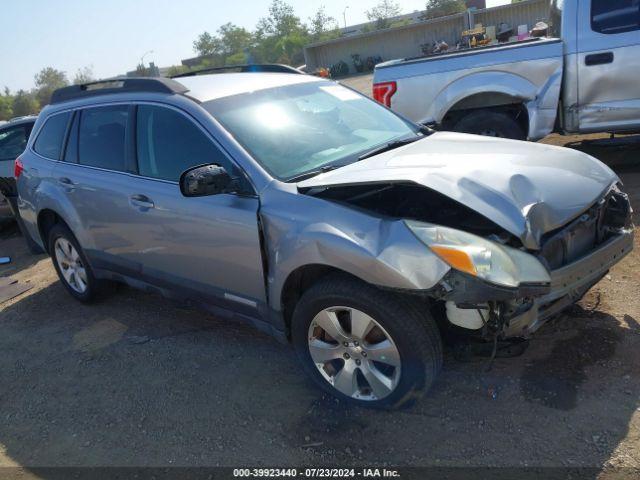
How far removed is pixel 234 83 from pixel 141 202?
3.46 ft

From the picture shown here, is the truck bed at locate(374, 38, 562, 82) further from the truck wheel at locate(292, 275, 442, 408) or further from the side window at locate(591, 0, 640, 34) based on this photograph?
the truck wheel at locate(292, 275, 442, 408)

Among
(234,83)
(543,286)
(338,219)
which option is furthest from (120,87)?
(543,286)

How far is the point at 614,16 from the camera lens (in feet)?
18.6

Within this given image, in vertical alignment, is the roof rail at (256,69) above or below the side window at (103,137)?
above

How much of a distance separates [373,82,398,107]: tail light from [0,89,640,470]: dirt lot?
3.32m

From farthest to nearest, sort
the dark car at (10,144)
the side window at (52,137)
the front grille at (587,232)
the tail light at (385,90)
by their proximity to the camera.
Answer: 1. the dark car at (10,144)
2. the tail light at (385,90)
3. the side window at (52,137)
4. the front grille at (587,232)

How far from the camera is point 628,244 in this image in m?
3.12

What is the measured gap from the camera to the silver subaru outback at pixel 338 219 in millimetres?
2590

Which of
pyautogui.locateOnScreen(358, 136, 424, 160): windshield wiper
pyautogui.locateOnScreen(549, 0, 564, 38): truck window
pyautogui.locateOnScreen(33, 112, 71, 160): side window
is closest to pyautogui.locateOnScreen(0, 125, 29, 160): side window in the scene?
pyautogui.locateOnScreen(33, 112, 71, 160): side window

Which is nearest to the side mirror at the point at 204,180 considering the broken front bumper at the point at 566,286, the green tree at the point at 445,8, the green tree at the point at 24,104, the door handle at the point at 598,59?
the broken front bumper at the point at 566,286

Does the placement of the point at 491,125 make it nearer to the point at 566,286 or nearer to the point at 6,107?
the point at 566,286

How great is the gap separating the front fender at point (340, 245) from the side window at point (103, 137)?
5.19 ft

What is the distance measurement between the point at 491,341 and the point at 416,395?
1.53 feet

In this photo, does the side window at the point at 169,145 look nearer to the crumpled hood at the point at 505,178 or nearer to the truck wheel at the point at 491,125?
the crumpled hood at the point at 505,178
